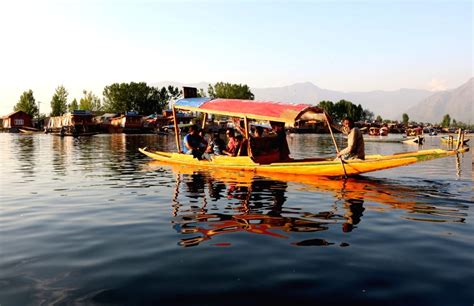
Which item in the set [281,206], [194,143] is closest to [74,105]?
[194,143]

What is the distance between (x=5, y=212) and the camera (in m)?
9.81

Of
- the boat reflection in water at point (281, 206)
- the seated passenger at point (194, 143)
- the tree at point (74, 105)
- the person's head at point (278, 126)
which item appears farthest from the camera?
the tree at point (74, 105)

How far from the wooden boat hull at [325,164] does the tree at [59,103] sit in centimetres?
10461

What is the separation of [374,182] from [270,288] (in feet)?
36.5

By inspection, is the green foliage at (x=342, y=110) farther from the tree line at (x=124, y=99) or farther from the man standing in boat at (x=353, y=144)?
the man standing in boat at (x=353, y=144)

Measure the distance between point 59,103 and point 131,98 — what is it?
20647 millimetres

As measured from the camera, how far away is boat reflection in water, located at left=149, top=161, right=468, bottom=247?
8.13m

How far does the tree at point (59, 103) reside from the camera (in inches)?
4365

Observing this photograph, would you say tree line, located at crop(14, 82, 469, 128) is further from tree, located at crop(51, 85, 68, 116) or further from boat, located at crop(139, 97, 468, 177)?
boat, located at crop(139, 97, 468, 177)

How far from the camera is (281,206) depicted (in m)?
10.5

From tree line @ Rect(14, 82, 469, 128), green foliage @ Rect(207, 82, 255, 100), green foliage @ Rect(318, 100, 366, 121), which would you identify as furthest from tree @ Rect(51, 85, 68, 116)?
green foliage @ Rect(318, 100, 366, 121)

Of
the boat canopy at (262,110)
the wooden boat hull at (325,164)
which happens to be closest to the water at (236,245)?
the wooden boat hull at (325,164)

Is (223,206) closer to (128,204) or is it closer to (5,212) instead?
(128,204)

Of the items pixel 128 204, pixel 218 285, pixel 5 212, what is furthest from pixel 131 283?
pixel 5 212
